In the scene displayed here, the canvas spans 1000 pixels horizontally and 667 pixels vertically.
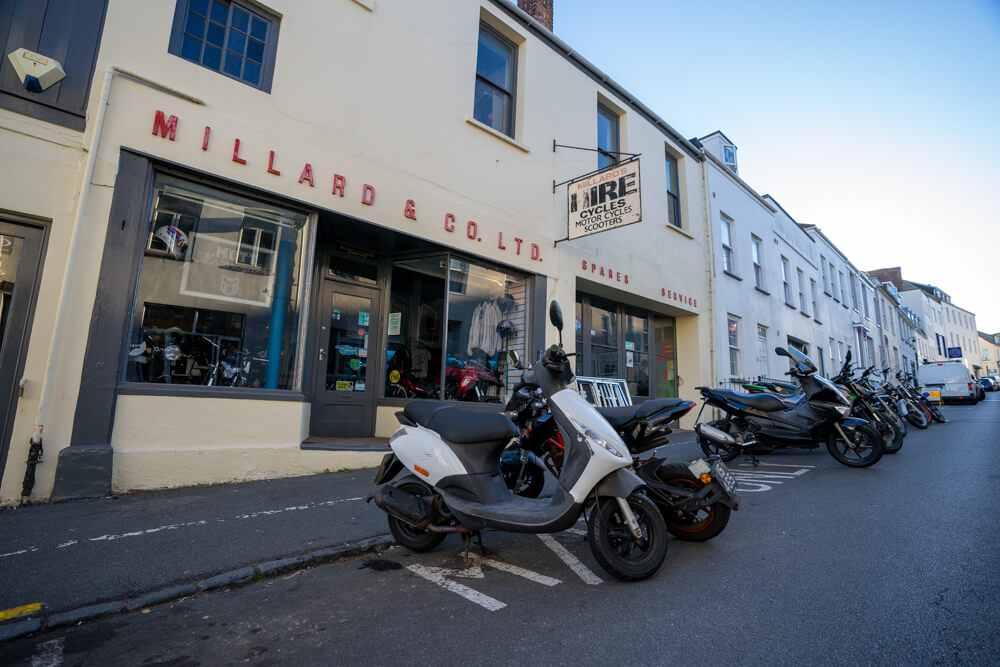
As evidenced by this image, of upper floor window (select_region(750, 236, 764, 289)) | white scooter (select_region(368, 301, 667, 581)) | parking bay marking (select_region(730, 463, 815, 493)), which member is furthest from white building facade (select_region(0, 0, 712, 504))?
upper floor window (select_region(750, 236, 764, 289))

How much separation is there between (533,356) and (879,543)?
18.6 ft

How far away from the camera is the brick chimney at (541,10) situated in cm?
1051

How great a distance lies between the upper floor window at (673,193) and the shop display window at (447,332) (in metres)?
6.62

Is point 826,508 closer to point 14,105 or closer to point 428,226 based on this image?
point 428,226

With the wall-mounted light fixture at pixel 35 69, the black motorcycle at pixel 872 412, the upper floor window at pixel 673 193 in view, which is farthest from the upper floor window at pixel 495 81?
the black motorcycle at pixel 872 412

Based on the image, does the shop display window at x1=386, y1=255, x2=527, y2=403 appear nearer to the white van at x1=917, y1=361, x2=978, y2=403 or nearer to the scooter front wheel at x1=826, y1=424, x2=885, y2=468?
the scooter front wheel at x1=826, y1=424, x2=885, y2=468

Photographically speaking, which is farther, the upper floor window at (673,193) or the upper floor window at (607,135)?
the upper floor window at (673,193)

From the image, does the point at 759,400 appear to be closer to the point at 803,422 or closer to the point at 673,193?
the point at 803,422

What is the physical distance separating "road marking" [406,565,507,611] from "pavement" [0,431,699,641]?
0.60 m

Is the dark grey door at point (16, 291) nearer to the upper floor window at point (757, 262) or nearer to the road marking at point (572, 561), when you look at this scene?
the road marking at point (572, 561)

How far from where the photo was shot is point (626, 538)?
2887mm

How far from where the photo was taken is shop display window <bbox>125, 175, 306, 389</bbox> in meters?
5.22

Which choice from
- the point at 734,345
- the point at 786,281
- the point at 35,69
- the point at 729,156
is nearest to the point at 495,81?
the point at 35,69

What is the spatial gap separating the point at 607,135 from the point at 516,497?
10170mm
